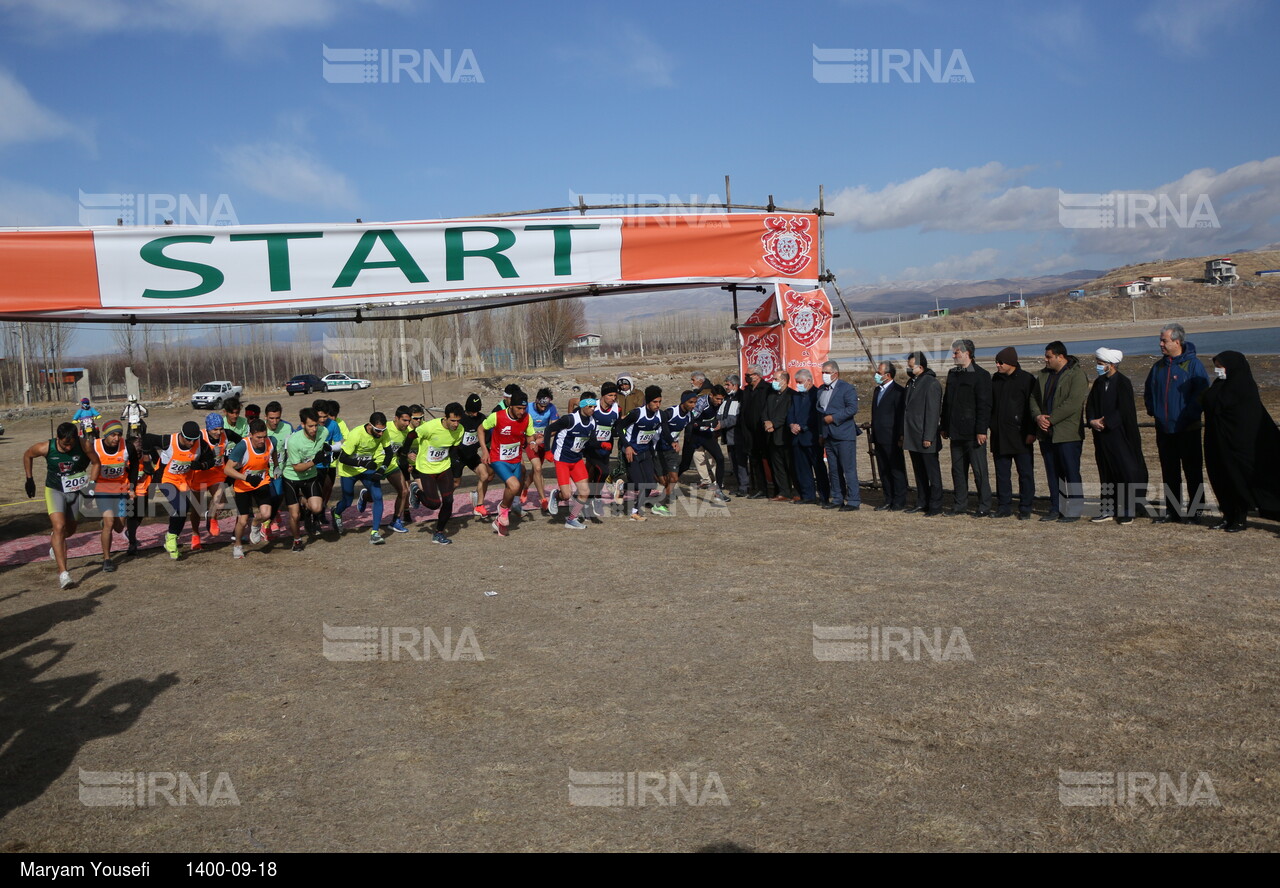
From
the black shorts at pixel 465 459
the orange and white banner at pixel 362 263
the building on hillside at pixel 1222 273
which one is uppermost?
the building on hillside at pixel 1222 273

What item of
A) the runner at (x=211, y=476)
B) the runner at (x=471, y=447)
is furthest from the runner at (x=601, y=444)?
the runner at (x=211, y=476)

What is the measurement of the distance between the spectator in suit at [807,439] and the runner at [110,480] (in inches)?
365

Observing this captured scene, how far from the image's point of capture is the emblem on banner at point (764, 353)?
45.5ft

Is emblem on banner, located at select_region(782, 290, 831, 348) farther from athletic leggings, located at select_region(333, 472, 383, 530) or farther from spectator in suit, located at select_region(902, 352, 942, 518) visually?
athletic leggings, located at select_region(333, 472, 383, 530)

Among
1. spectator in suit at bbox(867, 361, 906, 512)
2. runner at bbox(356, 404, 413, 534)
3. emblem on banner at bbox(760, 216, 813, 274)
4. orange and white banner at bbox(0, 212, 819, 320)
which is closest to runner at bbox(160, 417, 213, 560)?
orange and white banner at bbox(0, 212, 819, 320)

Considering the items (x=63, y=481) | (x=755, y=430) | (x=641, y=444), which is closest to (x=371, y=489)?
(x=63, y=481)

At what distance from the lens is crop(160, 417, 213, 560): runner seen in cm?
1100

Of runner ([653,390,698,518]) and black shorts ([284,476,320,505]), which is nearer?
black shorts ([284,476,320,505])

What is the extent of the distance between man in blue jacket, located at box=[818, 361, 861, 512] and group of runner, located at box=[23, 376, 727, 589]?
225cm

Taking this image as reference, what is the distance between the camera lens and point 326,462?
12.0m

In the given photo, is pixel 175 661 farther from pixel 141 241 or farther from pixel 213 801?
pixel 141 241

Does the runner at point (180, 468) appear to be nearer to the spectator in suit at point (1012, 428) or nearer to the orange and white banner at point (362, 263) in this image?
the orange and white banner at point (362, 263)

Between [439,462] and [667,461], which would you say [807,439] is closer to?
[667,461]

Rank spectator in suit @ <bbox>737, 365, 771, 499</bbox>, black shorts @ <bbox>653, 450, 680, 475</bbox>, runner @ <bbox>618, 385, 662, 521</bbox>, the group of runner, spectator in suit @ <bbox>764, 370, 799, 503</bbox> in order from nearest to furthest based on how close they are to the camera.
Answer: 1. the group of runner
2. runner @ <bbox>618, 385, 662, 521</bbox>
3. black shorts @ <bbox>653, 450, 680, 475</bbox>
4. spectator in suit @ <bbox>764, 370, 799, 503</bbox>
5. spectator in suit @ <bbox>737, 365, 771, 499</bbox>
